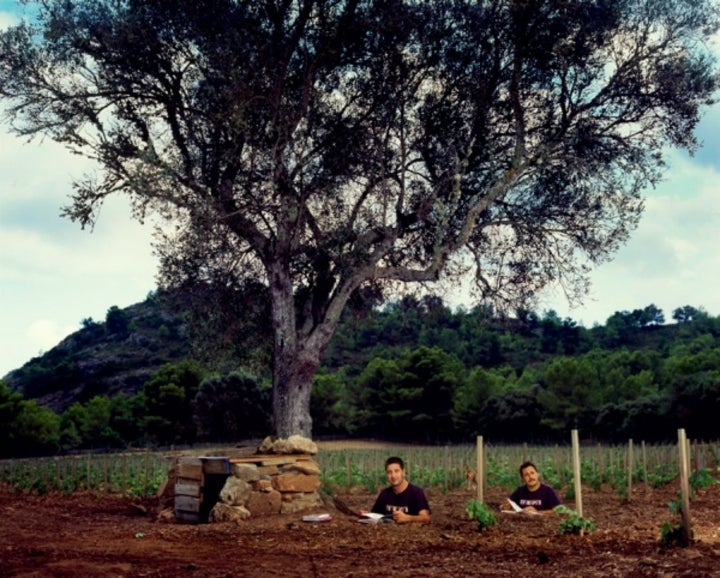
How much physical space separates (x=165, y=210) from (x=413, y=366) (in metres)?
57.3

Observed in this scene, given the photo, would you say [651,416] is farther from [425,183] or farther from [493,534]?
[493,534]

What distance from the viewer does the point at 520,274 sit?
2153cm

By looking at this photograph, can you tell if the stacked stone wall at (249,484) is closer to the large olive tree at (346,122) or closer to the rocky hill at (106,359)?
the large olive tree at (346,122)

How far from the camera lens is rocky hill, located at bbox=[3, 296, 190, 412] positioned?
9200cm

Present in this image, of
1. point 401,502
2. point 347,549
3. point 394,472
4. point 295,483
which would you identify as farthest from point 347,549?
point 295,483

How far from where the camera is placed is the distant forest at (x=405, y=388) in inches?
2120

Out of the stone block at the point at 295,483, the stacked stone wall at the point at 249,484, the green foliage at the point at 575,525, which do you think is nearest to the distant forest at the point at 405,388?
the stacked stone wall at the point at 249,484

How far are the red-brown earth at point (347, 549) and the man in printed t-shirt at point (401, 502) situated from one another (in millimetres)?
219

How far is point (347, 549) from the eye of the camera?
10.5 metres

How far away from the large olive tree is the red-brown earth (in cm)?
497

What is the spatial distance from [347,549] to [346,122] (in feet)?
37.4

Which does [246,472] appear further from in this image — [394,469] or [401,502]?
[394,469]

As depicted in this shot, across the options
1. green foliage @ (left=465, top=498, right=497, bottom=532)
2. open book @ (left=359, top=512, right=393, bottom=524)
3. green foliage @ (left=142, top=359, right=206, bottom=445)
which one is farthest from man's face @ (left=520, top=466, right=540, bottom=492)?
green foliage @ (left=142, top=359, right=206, bottom=445)

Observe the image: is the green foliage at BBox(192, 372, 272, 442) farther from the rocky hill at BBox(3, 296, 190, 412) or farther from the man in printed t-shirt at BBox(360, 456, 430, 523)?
the man in printed t-shirt at BBox(360, 456, 430, 523)
